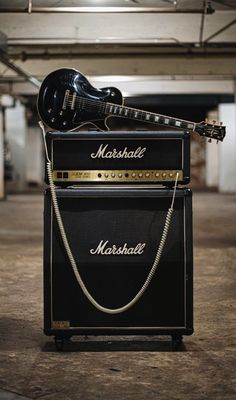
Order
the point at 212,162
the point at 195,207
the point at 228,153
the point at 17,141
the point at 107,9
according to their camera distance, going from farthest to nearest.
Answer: the point at 212,162, the point at 17,141, the point at 228,153, the point at 195,207, the point at 107,9

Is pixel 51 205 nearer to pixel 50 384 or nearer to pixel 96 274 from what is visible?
pixel 96 274

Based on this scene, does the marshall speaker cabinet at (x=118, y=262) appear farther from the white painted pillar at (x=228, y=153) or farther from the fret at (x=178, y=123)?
the white painted pillar at (x=228, y=153)

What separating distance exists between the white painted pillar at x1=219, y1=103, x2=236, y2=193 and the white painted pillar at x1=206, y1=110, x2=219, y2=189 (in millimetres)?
3039

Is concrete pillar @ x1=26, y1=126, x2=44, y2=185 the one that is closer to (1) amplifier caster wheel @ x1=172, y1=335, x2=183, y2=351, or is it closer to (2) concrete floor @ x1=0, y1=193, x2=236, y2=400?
(2) concrete floor @ x1=0, y1=193, x2=236, y2=400

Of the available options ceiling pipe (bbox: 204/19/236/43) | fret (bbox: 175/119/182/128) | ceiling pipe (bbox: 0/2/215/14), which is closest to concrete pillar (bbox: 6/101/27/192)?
ceiling pipe (bbox: 204/19/236/43)

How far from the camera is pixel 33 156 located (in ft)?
76.6

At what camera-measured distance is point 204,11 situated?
7.31 meters

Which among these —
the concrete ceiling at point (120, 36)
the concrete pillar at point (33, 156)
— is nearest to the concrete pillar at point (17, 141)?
the concrete pillar at point (33, 156)

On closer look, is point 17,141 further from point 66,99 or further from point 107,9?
point 66,99

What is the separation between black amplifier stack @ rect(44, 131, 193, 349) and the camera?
3.19m

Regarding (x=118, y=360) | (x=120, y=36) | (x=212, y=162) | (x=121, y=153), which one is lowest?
(x=212, y=162)

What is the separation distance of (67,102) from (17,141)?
17.7m

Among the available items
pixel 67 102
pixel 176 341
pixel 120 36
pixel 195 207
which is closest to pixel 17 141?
pixel 195 207

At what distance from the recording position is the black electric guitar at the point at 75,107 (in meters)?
3.37
